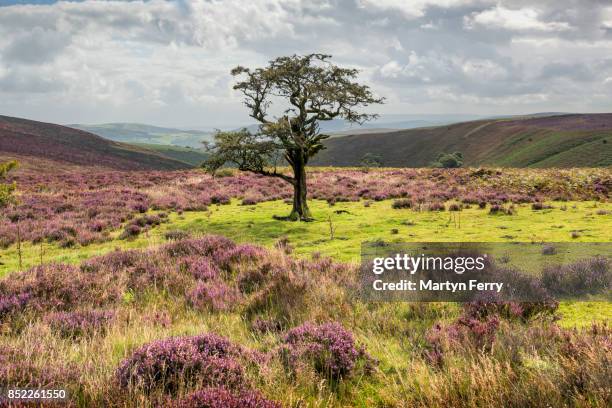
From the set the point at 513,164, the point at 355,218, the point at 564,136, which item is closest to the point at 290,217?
the point at 355,218

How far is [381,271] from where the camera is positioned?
404 inches

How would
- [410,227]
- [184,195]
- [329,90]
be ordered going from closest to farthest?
1. [410,227]
2. [329,90]
3. [184,195]

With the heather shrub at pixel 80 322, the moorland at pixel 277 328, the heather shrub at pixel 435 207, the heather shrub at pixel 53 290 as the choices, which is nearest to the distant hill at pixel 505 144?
the heather shrub at pixel 435 207

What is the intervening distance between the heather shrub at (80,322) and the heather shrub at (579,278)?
29.9 feet

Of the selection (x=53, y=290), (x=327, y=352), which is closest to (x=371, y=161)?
(x=53, y=290)

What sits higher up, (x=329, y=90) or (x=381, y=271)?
(x=329, y=90)

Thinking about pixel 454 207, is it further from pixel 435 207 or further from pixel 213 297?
pixel 213 297

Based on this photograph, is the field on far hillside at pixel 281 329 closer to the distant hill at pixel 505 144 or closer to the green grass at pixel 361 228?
the green grass at pixel 361 228

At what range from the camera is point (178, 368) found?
485cm

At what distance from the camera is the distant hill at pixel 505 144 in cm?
9425

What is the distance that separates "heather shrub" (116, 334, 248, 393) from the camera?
4.56 metres

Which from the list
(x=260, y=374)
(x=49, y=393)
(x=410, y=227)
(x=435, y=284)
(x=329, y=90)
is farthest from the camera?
(x=329, y=90)

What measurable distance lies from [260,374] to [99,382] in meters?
1.82

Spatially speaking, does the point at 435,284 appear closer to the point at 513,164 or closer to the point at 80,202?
the point at 80,202
